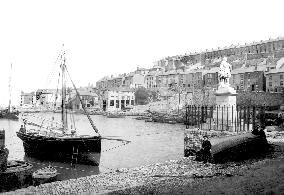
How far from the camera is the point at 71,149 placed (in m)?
22.0

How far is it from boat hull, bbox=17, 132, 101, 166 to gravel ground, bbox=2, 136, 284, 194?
14045 mm

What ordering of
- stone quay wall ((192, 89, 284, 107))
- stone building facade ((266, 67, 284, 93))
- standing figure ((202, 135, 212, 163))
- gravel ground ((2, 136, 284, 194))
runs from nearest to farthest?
1. gravel ground ((2, 136, 284, 194))
2. standing figure ((202, 135, 212, 163))
3. stone quay wall ((192, 89, 284, 107))
4. stone building facade ((266, 67, 284, 93))

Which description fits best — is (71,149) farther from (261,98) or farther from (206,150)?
(261,98)

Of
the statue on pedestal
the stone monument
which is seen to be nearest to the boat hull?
the stone monument

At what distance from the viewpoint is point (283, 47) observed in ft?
278

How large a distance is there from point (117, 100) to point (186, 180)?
100 m

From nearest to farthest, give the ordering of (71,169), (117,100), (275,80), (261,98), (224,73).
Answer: (224,73), (71,169), (261,98), (275,80), (117,100)

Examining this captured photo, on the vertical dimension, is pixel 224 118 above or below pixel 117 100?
below

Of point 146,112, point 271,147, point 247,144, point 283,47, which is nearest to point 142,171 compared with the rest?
point 247,144

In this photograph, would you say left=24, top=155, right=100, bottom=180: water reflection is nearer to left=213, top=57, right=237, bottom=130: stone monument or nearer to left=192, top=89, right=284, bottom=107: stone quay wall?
left=213, top=57, right=237, bottom=130: stone monument

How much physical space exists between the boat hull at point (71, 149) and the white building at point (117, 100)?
266 ft

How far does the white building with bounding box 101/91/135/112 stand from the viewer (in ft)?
345

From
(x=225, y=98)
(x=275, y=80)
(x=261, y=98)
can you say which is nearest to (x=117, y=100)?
(x=275, y=80)

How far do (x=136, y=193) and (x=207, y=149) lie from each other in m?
3.65
